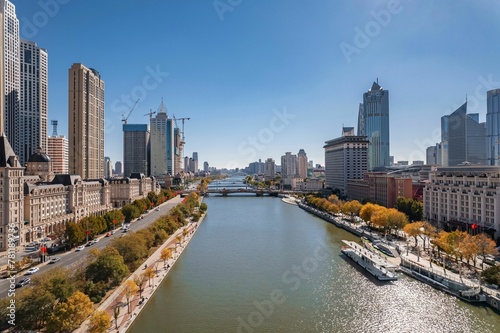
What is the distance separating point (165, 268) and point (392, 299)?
12211mm

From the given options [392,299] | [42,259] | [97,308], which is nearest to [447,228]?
[392,299]

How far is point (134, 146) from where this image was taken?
102 metres

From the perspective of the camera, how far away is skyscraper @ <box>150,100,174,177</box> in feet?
365

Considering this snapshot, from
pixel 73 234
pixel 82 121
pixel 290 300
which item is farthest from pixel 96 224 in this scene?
pixel 82 121

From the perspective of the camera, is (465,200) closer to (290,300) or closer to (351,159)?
(290,300)

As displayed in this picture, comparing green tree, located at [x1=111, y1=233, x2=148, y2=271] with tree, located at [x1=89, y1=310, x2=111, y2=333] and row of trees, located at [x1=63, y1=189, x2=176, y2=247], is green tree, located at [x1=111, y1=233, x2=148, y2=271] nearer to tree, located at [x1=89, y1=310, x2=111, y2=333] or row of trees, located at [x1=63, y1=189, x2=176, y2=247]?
row of trees, located at [x1=63, y1=189, x2=176, y2=247]

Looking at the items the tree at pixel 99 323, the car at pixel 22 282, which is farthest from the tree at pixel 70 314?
the car at pixel 22 282

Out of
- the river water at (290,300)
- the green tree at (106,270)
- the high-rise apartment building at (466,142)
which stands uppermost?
the high-rise apartment building at (466,142)

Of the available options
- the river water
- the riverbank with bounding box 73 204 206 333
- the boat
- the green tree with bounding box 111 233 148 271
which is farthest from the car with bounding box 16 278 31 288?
the boat

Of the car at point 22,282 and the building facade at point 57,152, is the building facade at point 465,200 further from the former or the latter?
the building facade at point 57,152

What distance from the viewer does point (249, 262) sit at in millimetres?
21906

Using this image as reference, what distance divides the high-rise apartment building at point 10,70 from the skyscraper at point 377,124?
3967 inches

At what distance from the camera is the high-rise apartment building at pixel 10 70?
5662cm

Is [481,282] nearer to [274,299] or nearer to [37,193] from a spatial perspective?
[274,299]
